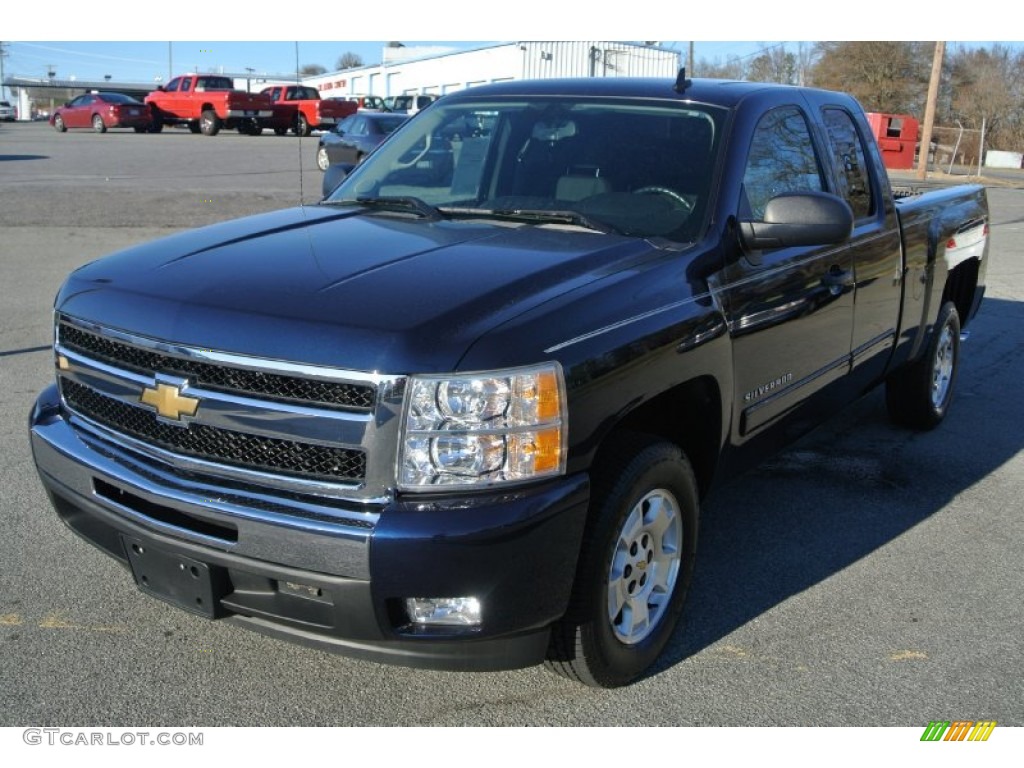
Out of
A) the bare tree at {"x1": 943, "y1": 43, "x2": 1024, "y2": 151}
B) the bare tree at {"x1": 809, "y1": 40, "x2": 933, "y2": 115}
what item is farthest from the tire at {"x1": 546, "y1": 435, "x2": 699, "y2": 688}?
the bare tree at {"x1": 809, "y1": 40, "x2": 933, "y2": 115}

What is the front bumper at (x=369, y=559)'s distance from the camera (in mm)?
2523

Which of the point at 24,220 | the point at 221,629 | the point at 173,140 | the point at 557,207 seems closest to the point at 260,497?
the point at 221,629

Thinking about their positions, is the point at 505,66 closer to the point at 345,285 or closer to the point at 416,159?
the point at 416,159

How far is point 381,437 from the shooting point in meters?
2.56

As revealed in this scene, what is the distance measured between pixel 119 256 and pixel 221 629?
1.33 metres

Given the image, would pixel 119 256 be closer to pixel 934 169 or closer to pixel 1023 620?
pixel 1023 620

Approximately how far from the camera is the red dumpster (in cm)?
3078

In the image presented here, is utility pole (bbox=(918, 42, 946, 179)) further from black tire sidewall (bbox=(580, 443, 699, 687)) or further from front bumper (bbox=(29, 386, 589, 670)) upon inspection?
front bumper (bbox=(29, 386, 589, 670))

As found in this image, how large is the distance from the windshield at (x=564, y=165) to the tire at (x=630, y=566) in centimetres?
92

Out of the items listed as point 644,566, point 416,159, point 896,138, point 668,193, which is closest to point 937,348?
point 668,193

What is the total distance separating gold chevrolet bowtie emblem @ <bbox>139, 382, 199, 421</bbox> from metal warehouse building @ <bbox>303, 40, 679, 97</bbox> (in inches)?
959

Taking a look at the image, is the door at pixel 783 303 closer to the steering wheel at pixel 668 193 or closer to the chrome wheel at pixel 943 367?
the steering wheel at pixel 668 193

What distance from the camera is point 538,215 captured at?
3789 mm

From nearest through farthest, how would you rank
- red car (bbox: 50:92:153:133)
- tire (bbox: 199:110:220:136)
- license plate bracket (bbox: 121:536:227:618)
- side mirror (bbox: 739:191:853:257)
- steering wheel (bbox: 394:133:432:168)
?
license plate bracket (bbox: 121:536:227:618)
side mirror (bbox: 739:191:853:257)
steering wheel (bbox: 394:133:432:168)
tire (bbox: 199:110:220:136)
red car (bbox: 50:92:153:133)
